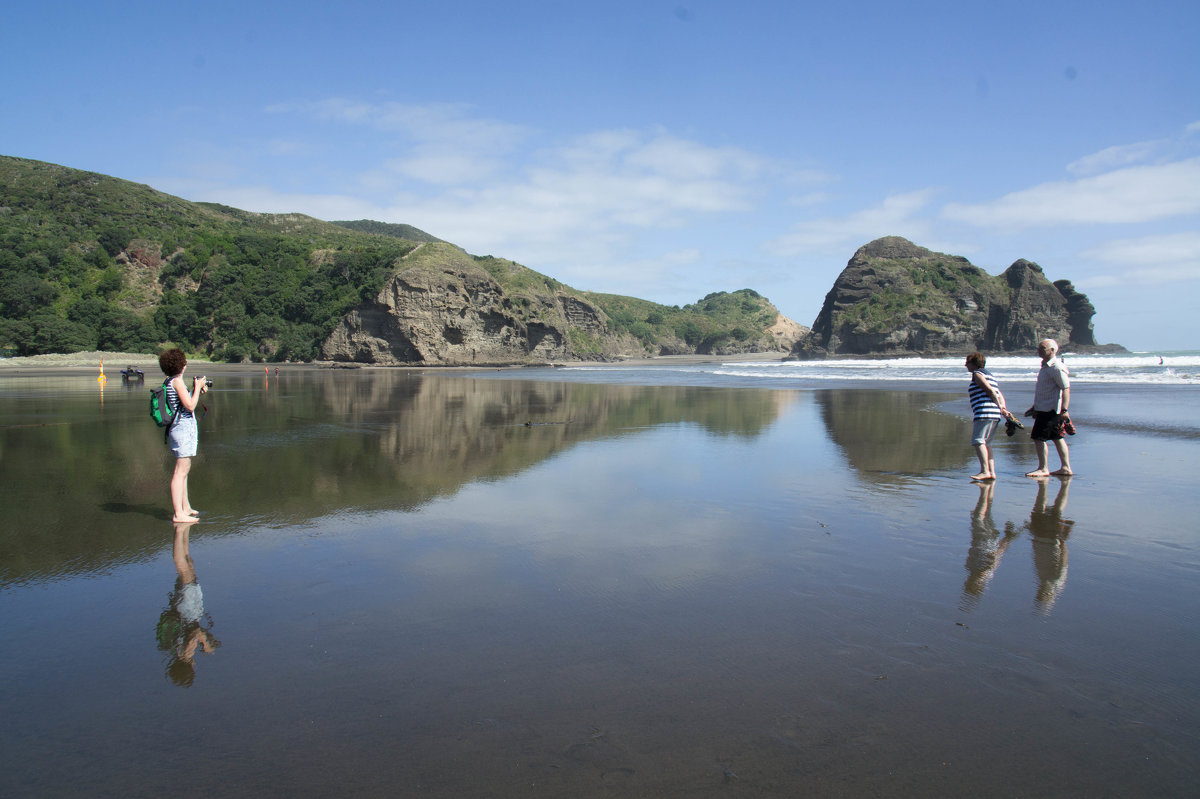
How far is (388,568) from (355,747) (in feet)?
7.68

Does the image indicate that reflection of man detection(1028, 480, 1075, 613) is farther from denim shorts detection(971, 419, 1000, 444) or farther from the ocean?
the ocean

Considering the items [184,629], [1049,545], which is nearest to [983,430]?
[1049,545]

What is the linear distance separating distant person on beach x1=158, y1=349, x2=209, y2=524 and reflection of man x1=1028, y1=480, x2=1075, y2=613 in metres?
7.25

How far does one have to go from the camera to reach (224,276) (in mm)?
70875

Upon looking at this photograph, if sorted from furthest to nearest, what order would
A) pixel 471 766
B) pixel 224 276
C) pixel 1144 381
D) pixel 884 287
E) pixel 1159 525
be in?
pixel 884 287 → pixel 224 276 → pixel 1144 381 → pixel 1159 525 → pixel 471 766

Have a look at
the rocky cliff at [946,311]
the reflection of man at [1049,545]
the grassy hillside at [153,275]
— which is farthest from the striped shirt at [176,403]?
the rocky cliff at [946,311]

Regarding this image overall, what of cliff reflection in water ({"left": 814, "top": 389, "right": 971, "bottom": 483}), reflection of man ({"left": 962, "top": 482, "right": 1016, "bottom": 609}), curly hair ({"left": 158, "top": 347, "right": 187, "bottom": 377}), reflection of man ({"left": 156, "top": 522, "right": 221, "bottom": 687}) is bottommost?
reflection of man ({"left": 156, "top": 522, "right": 221, "bottom": 687})

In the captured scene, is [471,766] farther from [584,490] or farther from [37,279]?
[37,279]

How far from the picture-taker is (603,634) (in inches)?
149

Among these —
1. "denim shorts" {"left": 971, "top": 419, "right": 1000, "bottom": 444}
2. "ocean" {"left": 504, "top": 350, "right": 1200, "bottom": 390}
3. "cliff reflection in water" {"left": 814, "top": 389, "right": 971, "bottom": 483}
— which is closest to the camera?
"denim shorts" {"left": 971, "top": 419, "right": 1000, "bottom": 444}

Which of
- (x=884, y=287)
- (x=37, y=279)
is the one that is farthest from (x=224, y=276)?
(x=884, y=287)

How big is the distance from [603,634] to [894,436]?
10624mm

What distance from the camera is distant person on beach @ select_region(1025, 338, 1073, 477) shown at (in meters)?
8.55

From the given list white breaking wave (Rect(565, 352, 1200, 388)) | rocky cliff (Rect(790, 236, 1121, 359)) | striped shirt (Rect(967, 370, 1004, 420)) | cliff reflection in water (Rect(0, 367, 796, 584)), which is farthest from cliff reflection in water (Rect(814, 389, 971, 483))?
rocky cliff (Rect(790, 236, 1121, 359))
